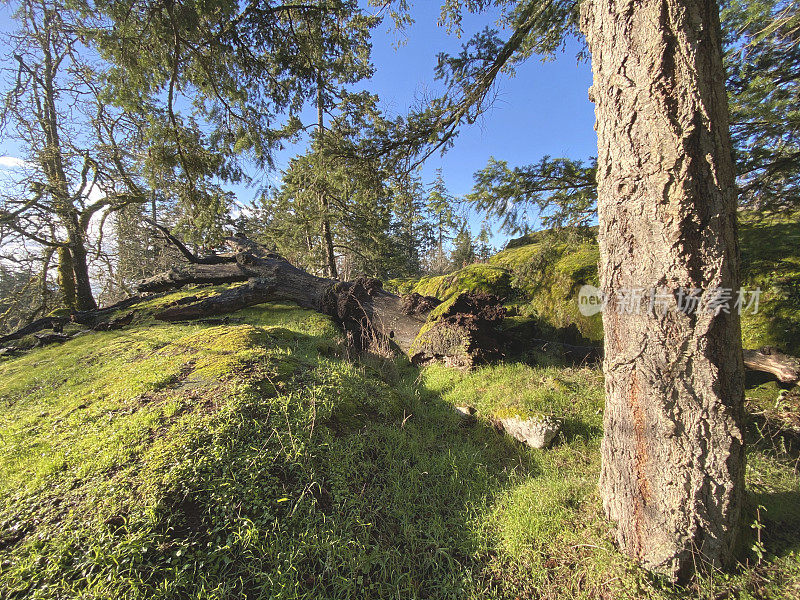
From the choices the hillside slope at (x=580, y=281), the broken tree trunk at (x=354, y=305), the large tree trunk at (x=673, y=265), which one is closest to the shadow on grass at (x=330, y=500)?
the large tree trunk at (x=673, y=265)

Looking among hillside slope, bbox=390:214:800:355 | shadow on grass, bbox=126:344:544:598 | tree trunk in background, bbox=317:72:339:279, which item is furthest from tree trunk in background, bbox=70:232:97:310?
hillside slope, bbox=390:214:800:355

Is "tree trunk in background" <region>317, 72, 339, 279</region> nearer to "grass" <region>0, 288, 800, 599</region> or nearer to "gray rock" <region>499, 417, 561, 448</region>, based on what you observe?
"grass" <region>0, 288, 800, 599</region>

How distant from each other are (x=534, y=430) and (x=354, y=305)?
4604 mm

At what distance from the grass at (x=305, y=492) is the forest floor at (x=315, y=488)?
0.01 meters

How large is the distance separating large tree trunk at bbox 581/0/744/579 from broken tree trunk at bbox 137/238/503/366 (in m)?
3.00

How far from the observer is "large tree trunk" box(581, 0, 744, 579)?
1.57 metres

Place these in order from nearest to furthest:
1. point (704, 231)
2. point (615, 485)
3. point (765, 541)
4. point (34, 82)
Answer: point (704, 231)
point (765, 541)
point (615, 485)
point (34, 82)

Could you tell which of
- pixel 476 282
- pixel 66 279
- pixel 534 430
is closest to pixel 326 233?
pixel 476 282

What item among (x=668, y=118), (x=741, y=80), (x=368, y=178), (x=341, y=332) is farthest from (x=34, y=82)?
(x=741, y=80)

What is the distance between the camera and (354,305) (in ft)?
22.1

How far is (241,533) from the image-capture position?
1.84m

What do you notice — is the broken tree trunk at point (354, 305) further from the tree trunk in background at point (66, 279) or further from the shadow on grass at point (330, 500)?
the tree trunk in background at point (66, 279)

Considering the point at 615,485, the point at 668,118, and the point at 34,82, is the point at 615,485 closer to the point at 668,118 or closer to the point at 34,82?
the point at 668,118

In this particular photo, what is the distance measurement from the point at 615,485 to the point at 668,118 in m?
2.29
